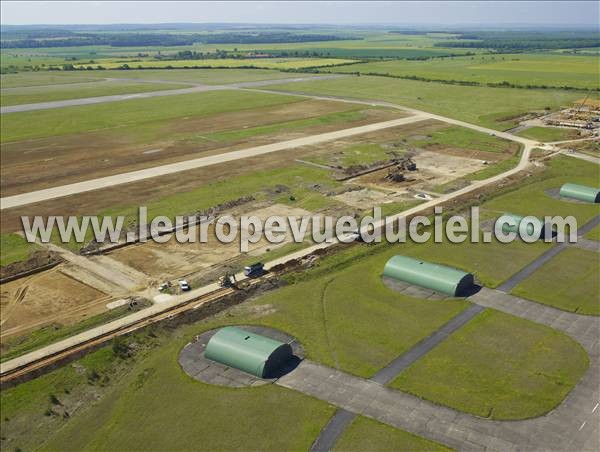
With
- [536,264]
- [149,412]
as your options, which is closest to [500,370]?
[536,264]

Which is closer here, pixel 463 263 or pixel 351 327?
pixel 351 327

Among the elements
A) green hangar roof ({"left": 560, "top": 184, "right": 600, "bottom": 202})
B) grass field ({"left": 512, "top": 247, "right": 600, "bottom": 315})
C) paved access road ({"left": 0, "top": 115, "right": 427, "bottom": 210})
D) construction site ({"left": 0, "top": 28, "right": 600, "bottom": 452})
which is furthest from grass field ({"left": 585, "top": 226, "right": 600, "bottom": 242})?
paved access road ({"left": 0, "top": 115, "right": 427, "bottom": 210})

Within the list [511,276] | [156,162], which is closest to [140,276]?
[511,276]

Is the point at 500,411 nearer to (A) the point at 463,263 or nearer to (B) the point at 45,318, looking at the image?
(A) the point at 463,263

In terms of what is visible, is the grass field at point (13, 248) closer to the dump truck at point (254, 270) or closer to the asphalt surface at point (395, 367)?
the dump truck at point (254, 270)

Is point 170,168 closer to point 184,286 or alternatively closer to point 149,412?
point 184,286
